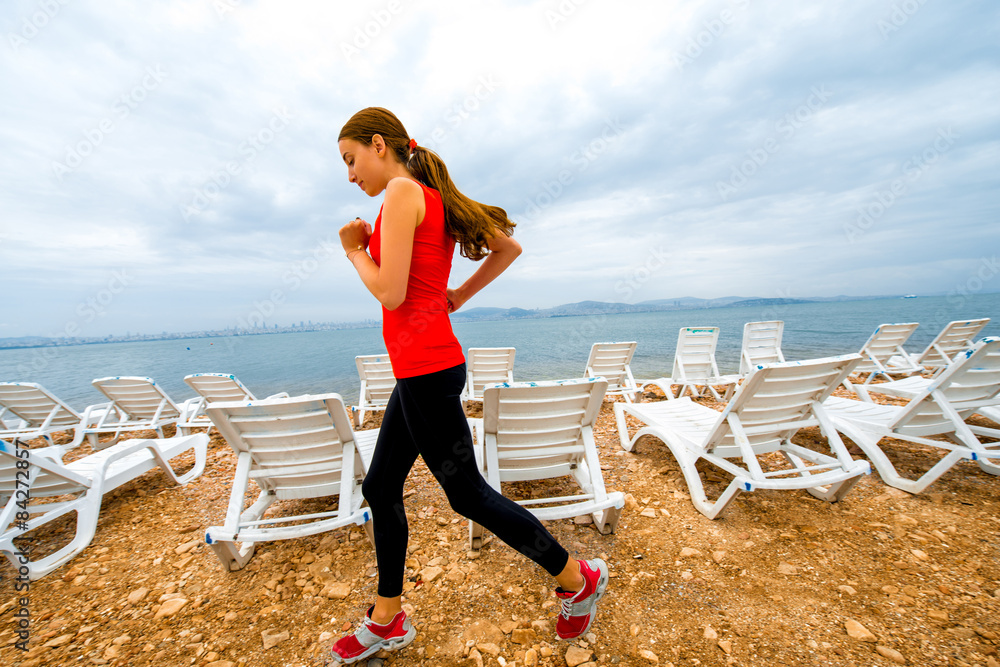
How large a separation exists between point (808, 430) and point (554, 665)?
4605mm

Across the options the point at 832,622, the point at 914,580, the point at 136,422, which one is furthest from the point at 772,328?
the point at 136,422

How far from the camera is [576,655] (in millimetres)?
1755

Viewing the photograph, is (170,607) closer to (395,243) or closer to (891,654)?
(395,243)

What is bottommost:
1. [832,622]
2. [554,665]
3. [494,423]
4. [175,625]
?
[832,622]

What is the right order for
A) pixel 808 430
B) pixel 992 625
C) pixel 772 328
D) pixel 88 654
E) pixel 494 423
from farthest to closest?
1. pixel 772 328
2. pixel 808 430
3. pixel 494 423
4. pixel 88 654
5. pixel 992 625

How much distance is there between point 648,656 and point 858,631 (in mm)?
1084

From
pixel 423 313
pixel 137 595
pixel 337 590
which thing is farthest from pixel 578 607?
pixel 137 595

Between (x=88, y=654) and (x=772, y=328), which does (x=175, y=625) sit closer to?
(x=88, y=654)

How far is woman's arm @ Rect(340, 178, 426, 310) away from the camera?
1.45 m

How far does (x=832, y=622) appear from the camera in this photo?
6.03 feet

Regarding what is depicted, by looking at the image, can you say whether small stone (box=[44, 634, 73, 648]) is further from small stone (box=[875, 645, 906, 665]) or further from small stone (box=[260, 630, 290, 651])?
small stone (box=[875, 645, 906, 665])

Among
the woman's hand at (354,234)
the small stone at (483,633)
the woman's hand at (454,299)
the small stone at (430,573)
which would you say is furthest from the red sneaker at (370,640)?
the woman's hand at (354,234)

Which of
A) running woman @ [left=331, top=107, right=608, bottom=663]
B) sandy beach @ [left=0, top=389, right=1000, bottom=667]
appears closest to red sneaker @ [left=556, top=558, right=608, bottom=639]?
running woman @ [left=331, top=107, right=608, bottom=663]

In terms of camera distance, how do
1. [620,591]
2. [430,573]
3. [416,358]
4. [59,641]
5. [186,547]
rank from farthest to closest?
1. [186,547]
2. [430,573]
3. [620,591]
4. [59,641]
5. [416,358]
